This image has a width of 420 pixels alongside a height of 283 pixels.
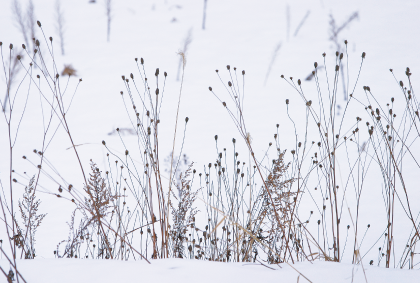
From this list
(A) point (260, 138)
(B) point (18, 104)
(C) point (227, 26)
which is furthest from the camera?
(C) point (227, 26)

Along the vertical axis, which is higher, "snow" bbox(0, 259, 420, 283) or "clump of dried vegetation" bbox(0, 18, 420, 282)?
"clump of dried vegetation" bbox(0, 18, 420, 282)

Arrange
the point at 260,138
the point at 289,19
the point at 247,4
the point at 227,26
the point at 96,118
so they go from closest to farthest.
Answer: the point at 260,138 → the point at 96,118 → the point at 289,19 → the point at 227,26 → the point at 247,4

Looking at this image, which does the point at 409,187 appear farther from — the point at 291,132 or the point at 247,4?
the point at 247,4

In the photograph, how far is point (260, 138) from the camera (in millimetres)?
6492

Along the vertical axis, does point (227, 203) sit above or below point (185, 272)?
above

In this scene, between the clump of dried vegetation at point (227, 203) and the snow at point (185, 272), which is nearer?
the snow at point (185, 272)

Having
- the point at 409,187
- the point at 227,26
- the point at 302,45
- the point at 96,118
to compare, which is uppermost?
the point at 227,26

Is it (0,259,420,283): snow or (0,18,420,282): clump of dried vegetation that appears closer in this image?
(0,259,420,283): snow

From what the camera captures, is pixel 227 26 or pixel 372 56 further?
pixel 227 26

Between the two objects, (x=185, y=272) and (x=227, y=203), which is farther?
(x=227, y=203)

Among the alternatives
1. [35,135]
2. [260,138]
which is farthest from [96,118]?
[260,138]

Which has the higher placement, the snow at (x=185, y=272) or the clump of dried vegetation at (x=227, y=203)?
the clump of dried vegetation at (x=227, y=203)

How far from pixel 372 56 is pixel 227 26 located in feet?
19.7

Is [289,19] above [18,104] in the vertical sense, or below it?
above
